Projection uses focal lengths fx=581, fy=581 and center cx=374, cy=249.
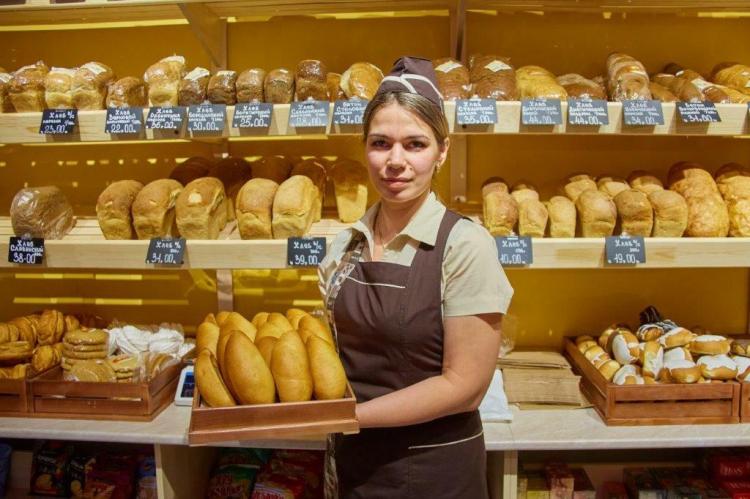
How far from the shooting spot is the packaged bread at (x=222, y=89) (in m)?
2.03

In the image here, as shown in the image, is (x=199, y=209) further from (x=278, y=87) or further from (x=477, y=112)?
(x=477, y=112)

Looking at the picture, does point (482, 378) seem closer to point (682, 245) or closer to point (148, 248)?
point (682, 245)

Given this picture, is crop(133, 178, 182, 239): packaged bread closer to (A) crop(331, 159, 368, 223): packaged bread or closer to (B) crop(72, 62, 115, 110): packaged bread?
(B) crop(72, 62, 115, 110): packaged bread

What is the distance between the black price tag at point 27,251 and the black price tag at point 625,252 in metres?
1.93

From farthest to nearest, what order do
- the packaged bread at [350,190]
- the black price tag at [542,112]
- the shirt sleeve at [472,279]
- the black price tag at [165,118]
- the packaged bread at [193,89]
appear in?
1. the packaged bread at [350,190]
2. the packaged bread at [193,89]
3. the black price tag at [165,118]
4. the black price tag at [542,112]
5. the shirt sleeve at [472,279]

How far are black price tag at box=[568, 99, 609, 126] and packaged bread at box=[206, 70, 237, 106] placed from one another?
1147 mm

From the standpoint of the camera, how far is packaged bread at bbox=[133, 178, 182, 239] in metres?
2.02

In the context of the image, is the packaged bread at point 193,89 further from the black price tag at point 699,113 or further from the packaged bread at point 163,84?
the black price tag at point 699,113

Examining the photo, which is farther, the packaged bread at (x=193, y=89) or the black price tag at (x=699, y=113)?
the packaged bread at (x=193, y=89)

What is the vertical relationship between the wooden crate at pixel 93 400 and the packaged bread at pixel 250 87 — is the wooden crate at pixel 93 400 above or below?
below

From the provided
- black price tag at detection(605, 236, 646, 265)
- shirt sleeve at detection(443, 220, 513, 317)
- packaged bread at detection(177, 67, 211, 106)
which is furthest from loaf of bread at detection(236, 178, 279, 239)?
black price tag at detection(605, 236, 646, 265)

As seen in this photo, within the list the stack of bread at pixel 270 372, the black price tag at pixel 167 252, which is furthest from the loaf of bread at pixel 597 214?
the black price tag at pixel 167 252

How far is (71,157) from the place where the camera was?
2602 mm

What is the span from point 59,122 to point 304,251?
97cm
